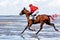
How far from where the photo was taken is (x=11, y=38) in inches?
553

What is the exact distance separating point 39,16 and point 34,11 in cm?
83

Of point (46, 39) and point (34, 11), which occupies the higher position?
point (34, 11)

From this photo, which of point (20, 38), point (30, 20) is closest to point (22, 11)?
point (30, 20)

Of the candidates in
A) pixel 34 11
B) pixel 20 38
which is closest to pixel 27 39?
pixel 20 38

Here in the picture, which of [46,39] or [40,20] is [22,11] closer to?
[40,20]

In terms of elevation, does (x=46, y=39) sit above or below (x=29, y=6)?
below

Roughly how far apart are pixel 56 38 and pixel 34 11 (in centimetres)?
162

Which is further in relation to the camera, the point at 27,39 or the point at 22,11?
the point at 22,11

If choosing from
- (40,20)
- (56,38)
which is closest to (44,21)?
(40,20)

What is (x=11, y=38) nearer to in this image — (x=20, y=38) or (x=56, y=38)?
(x=20, y=38)

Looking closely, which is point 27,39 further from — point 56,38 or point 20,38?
point 56,38

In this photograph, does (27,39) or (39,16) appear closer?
(27,39)

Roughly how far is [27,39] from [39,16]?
5.15 ft

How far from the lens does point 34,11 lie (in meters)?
14.0
